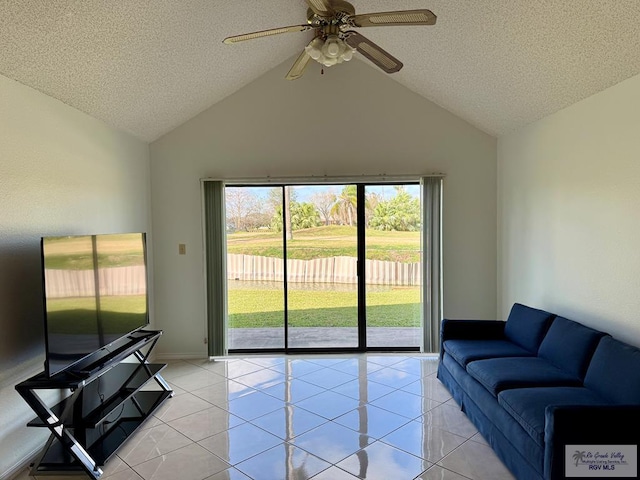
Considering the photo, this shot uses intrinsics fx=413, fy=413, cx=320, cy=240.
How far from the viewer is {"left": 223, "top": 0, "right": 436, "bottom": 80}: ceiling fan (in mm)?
2158

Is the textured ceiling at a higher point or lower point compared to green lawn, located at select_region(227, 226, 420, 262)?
higher

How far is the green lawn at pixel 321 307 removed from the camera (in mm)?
5195

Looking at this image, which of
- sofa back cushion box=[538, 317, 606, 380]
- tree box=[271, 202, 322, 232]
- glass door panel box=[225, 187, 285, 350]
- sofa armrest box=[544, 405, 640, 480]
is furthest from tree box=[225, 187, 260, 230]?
sofa armrest box=[544, 405, 640, 480]

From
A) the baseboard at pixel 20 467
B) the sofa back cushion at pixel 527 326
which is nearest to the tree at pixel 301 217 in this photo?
the sofa back cushion at pixel 527 326

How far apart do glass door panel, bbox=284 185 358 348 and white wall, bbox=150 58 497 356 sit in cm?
36

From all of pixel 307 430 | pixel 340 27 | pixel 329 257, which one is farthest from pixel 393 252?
pixel 340 27

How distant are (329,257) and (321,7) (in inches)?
132

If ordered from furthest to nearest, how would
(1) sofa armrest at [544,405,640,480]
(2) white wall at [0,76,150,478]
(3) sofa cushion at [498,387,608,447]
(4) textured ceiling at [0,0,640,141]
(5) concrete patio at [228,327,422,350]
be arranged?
1. (5) concrete patio at [228,327,422,350]
2. (2) white wall at [0,76,150,478]
3. (4) textured ceiling at [0,0,640,141]
4. (3) sofa cushion at [498,387,608,447]
5. (1) sofa armrest at [544,405,640,480]

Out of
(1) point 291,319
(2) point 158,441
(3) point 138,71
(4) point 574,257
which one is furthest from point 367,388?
(3) point 138,71

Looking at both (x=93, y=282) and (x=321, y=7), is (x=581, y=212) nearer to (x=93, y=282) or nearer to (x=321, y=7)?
(x=321, y=7)

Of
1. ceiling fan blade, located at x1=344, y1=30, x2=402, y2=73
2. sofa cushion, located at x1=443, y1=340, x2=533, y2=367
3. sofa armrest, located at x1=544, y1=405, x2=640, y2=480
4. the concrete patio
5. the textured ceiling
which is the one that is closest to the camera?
sofa armrest, located at x1=544, y1=405, x2=640, y2=480

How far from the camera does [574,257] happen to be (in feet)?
11.6

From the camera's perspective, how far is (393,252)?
5164 mm

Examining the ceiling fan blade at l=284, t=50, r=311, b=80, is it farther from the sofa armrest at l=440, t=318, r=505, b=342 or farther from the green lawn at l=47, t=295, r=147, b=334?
the sofa armrest at l=440, t=318, r=505, b=342
